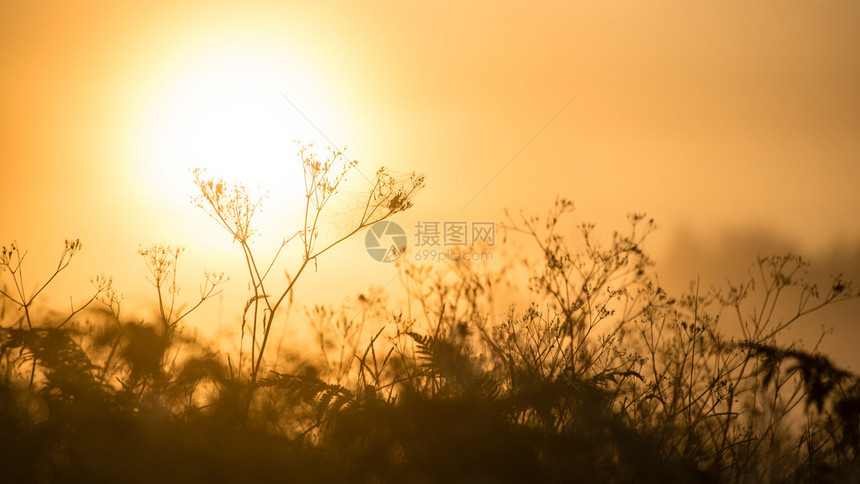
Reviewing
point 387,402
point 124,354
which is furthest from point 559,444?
point 124,354

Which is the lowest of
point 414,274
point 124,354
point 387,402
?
point 387,402

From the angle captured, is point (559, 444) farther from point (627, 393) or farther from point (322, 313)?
point (322, 313)

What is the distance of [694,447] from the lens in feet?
18.4

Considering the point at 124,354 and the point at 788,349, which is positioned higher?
the point at 788,349

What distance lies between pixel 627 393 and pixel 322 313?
309cm

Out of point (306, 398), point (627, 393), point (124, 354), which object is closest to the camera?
point (306, 398)

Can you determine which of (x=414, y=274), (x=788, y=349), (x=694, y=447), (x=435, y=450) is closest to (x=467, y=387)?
(x=435, y=450)

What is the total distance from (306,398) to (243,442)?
53 centimetres

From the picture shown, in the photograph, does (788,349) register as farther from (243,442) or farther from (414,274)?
(243,442)

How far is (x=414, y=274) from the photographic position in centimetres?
752

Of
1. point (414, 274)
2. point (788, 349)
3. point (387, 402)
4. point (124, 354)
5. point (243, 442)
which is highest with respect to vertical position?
point (414, 274)

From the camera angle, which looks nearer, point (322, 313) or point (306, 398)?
point (306, 398)

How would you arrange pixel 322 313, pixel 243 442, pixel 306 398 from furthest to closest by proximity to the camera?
pixel 322 313
pixel 306 398
pixel 243 442

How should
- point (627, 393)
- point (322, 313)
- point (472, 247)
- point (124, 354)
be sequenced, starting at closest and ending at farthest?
point (124, 354), point (627, 393), point (322, 313), point (472, 247)
